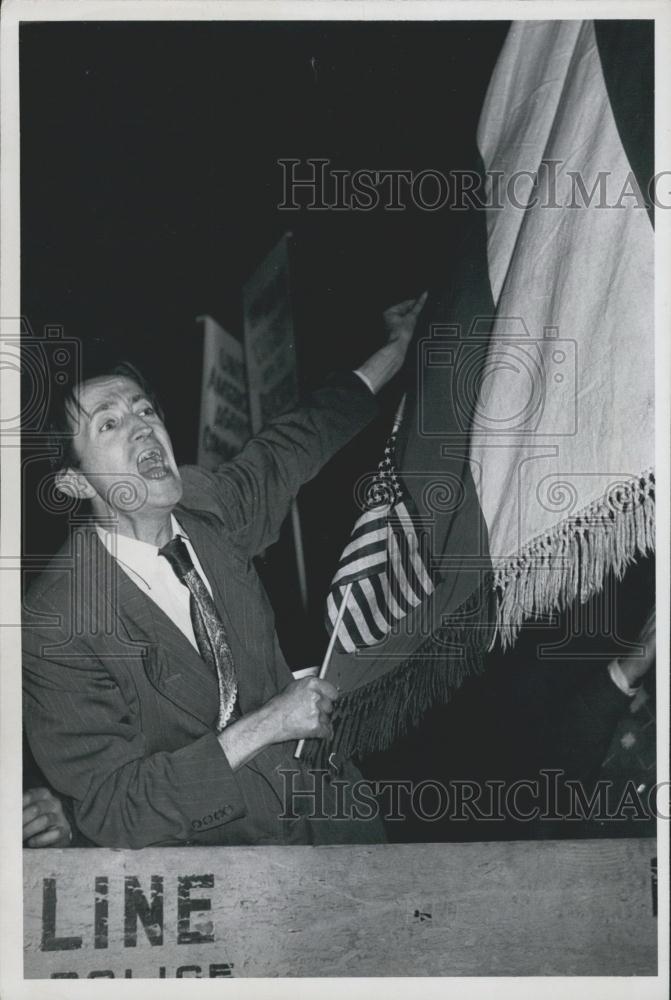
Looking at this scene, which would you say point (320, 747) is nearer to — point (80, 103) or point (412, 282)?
point (412, 282)

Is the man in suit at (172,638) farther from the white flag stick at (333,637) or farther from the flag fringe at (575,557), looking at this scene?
the flag fringe at (575,557)

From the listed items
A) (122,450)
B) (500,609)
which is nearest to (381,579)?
(500,609)

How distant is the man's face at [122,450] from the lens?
3111mm

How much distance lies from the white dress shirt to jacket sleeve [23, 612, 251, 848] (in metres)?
0.24

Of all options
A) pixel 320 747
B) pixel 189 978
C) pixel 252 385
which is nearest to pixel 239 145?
pixel 252 385

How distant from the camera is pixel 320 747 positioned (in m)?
3.09

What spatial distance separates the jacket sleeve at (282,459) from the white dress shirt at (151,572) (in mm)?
208

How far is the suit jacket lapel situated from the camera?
3.05 m

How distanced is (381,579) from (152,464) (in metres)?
0.70

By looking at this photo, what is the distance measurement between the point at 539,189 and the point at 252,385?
964 millimetres

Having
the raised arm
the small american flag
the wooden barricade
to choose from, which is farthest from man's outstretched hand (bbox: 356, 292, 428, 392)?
the wooden barricade

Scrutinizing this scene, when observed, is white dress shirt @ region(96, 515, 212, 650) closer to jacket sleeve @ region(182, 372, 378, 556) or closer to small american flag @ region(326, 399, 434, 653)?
jacket sleeve @ region(182, 372, 378, 556)

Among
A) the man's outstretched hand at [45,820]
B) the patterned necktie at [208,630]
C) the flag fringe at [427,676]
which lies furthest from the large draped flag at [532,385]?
the man's outstretched hand at [45,820]

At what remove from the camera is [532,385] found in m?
3.13
